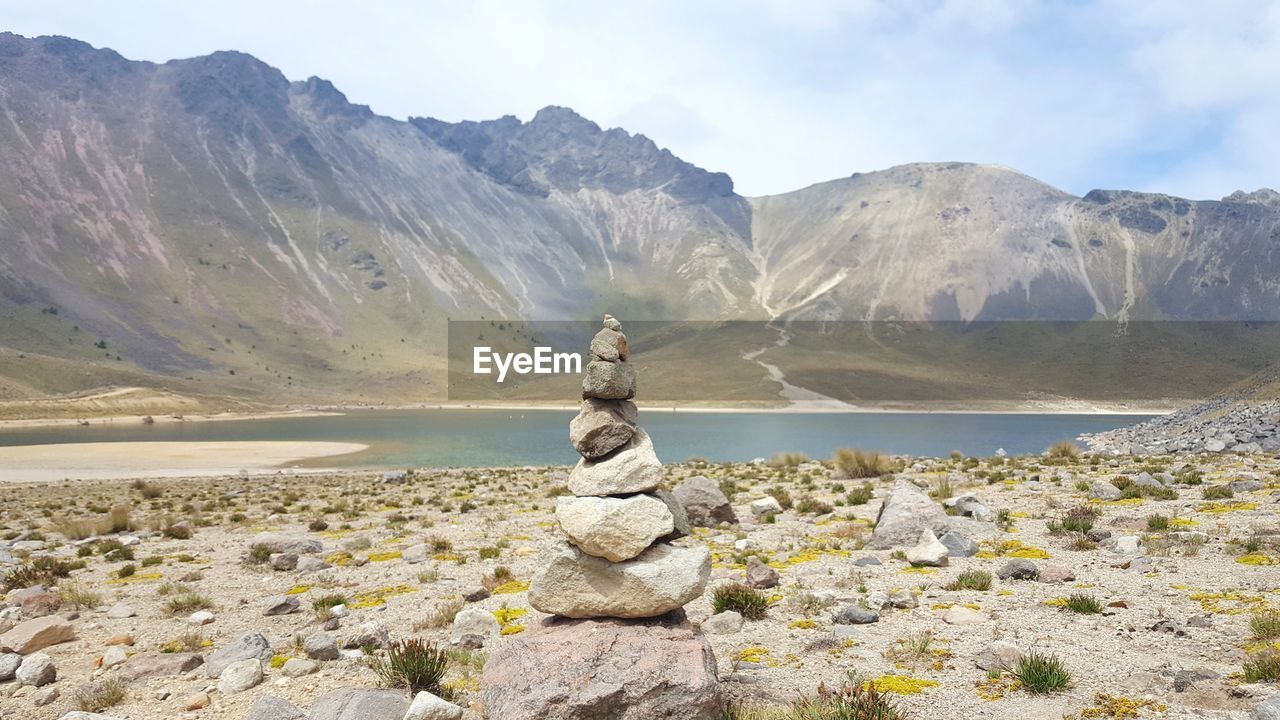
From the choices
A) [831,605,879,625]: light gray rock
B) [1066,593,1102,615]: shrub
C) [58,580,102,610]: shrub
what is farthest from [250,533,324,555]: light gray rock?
[1066,593,1102,615]: shrub

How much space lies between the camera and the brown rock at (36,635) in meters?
10.2

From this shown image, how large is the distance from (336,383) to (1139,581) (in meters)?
164

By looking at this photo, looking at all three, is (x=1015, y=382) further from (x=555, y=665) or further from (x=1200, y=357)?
(x=555, y=665)

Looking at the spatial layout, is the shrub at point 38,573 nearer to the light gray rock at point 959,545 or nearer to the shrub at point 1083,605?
the light gray rock at point 959,545

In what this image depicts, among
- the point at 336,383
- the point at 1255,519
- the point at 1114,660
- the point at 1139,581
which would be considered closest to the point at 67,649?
the point at 1114,660

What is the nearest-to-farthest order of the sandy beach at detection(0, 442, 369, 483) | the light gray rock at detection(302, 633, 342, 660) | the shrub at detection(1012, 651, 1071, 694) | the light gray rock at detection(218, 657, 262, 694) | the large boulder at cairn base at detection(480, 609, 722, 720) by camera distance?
the large boulder at cairn base at detection(480, 609, 722, 720)
the shrub at detection(1012, 651, 1071, 694)
the light gray rock at detection(218, 657, 262, 694)
the light gray rock at detection(302, 633, 342, 660)
the sandy beach at detection(0, 442, 369, 483)

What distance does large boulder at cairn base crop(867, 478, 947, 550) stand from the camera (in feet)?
49.4

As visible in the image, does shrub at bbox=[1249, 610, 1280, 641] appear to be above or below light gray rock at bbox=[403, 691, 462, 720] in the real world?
above

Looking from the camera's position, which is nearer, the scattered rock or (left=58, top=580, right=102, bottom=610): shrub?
the scattered rock

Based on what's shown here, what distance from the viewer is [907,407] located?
15275 centimetres

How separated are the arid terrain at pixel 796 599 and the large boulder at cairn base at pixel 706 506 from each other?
46 centimetres

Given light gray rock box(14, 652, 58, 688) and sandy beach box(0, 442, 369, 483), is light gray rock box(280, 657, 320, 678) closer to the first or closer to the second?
light gray rock box(14, 652, 58, 688)

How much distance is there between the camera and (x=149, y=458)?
51.8m

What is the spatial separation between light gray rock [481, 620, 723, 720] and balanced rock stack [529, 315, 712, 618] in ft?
1.63
